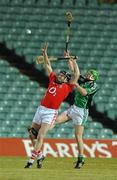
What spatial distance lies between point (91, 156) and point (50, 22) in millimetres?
7717

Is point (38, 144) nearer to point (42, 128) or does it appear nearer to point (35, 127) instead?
point (42, 128)

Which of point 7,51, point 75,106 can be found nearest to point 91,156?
point 75,106

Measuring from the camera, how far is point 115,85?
85.7ft

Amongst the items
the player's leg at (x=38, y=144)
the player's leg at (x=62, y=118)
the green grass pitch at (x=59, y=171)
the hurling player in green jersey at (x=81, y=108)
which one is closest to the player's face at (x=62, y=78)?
the hurling player in green jersey at (x=81, y=108)

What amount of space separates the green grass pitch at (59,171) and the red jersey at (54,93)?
124cm

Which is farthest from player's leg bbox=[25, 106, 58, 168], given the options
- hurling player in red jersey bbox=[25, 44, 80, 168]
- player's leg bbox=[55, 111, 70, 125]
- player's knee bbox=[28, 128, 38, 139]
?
player's leg bbox=[55, 111, 70, 125]

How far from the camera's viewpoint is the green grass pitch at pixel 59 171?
14.0 meters

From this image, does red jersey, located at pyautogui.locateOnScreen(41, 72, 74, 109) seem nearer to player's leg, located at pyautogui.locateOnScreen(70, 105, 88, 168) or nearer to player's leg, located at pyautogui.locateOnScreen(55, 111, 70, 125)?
player's leg, located at pyautogui.locateOnScreen(70, 105, 88, 168)

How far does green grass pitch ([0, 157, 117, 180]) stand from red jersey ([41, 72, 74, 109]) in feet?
4.08

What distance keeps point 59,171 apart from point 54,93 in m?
1.66

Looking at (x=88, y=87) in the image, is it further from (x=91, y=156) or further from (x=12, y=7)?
(x=12, y=7)

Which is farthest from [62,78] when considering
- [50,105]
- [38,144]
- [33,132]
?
[38,144]

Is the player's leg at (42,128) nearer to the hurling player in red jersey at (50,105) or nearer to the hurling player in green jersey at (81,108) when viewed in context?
the hurling player in red jersey at (50,105)

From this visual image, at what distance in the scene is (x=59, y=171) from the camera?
15.3 metres
